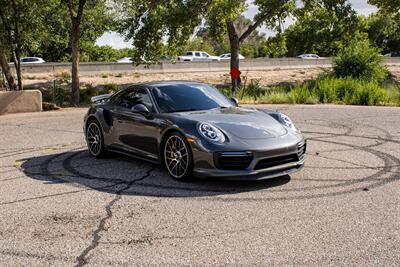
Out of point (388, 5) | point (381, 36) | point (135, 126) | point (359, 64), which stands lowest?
point (135, 126)

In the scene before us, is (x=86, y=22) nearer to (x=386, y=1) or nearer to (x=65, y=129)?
(x=65, y=129)

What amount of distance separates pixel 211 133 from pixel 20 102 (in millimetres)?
13895

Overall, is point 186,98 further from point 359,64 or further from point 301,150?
point 359,64

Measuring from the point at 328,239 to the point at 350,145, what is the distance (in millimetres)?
5377

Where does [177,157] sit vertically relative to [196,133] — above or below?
below

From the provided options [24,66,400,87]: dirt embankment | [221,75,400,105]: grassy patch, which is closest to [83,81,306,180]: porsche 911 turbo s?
[221,75,400,105]: grassy patch

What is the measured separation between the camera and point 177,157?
7.19 meters

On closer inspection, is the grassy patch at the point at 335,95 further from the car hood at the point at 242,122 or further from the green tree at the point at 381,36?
the green tree at the point at 381,36

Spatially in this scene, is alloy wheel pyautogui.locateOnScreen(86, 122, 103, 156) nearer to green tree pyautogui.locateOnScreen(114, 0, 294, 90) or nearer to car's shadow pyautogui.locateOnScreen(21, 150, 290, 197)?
car's shadow pyautogui.locateOnScreen(21, 150, 290, 197)

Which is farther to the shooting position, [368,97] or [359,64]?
[359,64]

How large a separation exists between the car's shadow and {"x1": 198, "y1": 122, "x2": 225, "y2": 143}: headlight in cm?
64

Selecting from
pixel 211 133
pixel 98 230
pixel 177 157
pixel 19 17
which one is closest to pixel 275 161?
pixel 211 133

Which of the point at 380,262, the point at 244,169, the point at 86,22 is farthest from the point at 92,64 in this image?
the point at 380,262

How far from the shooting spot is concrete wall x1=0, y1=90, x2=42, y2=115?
18.7 meters
